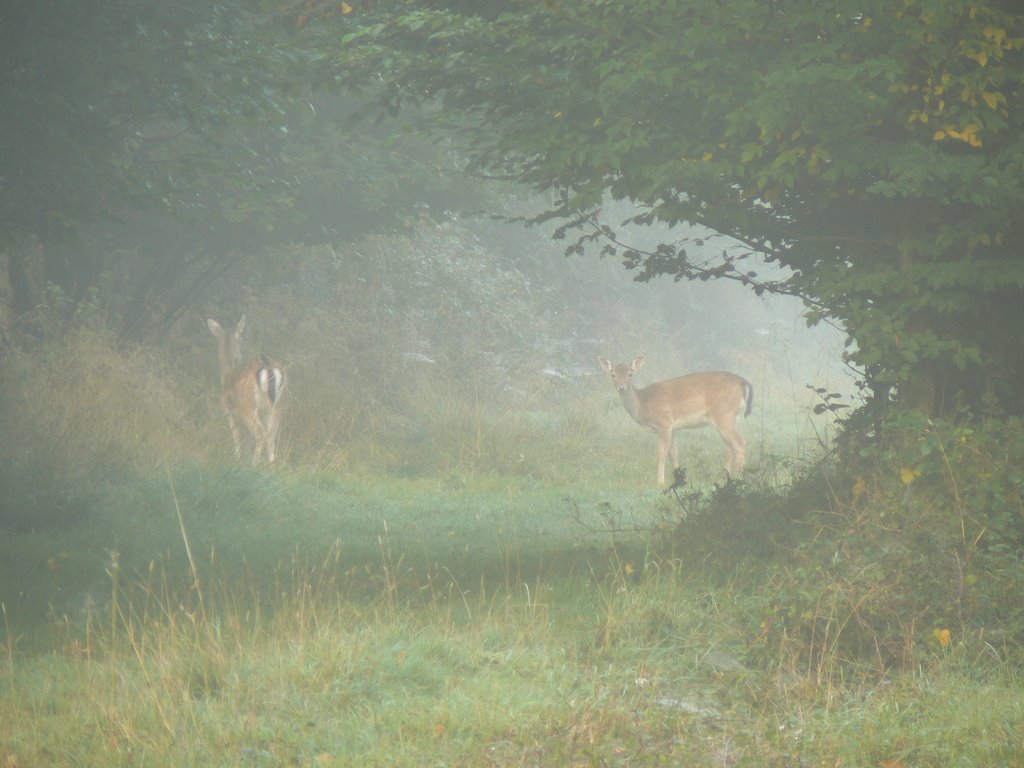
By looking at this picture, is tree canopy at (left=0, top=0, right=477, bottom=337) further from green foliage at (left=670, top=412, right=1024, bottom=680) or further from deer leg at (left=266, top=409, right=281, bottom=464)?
green foliage at (left=670, top=412, right=1024, bottom=680)

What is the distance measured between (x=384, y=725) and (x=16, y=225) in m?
8.15

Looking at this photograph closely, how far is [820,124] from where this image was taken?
6.39 meters

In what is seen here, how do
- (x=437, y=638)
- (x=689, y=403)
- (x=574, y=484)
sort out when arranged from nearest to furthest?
(x=437, y=638) → (x=574, y=484) → (x=689, y=403)

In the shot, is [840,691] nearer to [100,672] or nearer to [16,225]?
[100,672]

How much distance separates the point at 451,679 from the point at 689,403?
10.9 m

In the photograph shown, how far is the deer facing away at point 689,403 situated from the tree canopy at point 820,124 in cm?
795

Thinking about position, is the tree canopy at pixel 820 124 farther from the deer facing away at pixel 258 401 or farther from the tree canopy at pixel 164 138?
the deer facing away at pixel 258 401

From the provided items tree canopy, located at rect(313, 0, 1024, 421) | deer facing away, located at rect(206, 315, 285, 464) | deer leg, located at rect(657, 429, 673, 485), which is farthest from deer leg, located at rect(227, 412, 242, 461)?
tree canopy, located at rect(313, 0, 1024, 421)

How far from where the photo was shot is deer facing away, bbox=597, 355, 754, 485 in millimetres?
15938

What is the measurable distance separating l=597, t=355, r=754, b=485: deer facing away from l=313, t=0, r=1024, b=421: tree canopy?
795 cm

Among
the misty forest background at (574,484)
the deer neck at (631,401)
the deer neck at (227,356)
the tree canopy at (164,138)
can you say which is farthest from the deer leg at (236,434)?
the deer neck at (631,401)

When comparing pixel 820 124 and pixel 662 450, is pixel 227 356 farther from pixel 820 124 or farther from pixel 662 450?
pixel 820 124

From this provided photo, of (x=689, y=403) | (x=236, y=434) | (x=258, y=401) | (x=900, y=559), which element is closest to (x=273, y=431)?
(x=258, y=401)

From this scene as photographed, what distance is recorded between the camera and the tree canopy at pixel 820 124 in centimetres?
627
